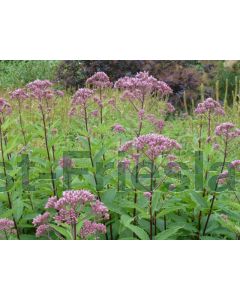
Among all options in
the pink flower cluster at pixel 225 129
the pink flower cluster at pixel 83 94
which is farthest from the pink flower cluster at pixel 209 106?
the pink flower cluster at pixel 83 94

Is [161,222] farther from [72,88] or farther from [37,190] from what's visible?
[72,88]

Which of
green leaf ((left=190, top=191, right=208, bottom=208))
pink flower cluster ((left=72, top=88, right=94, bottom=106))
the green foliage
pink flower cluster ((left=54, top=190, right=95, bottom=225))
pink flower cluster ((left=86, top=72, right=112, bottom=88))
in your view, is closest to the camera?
pink flower cluster ((left=54, top=190, right=95, bottom=225))

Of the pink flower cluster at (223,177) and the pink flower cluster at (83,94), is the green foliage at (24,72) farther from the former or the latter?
the pink flower cluster at (223,177)

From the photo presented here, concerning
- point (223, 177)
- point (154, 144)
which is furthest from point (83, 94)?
point (223, 177)

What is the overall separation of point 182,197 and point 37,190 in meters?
1.08

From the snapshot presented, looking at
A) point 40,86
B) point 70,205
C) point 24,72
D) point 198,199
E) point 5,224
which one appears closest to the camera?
point 70,205

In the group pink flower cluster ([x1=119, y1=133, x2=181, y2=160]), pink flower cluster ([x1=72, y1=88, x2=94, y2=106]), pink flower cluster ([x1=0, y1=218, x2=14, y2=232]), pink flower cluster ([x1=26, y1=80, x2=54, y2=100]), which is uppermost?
pink flower cluster ([x1=26, y1=80, x2=54, y2=100])

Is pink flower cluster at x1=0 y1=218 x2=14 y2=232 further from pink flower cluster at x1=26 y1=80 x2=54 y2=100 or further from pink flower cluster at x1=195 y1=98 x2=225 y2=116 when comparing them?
pink flower cluster at x1=195 y1=98 x2=225 y2=116

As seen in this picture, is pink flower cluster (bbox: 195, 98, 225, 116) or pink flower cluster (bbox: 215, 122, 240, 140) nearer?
pink flower cluster (bbox: 215, 122, 240, 140)

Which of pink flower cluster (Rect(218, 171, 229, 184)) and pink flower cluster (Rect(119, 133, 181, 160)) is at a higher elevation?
pink flower cluster (Rect(119, 133, 181, 160))

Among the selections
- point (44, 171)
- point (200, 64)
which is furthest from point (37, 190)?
point (200, 64)

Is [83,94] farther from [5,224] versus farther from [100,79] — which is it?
[5,224]

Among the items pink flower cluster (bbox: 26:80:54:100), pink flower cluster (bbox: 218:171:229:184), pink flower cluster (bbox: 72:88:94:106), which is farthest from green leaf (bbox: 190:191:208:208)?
pink flower cluster (bbox: 26:80:54:100)

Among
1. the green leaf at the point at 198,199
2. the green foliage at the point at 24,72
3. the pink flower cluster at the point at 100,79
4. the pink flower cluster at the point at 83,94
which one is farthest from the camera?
the green foliage at the point at 24,72
